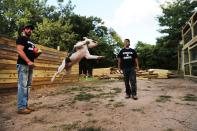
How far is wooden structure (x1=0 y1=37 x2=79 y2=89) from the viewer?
1060 cm

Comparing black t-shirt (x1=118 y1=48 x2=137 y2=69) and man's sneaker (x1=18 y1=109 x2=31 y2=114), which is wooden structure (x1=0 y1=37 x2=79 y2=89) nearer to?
man's sneaker (x1=18 y1=109 x2=31 y2=114)

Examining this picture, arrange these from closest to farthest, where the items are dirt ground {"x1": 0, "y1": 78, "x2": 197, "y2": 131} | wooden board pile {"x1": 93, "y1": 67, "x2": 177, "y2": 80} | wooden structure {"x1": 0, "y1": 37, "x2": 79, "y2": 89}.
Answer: dirt ground {"x1": 0, "y1": 78, "x2": 197, "y2": 131} < wooden structure {"x1": 0, "y1": 37, "x2": 79, "y2": 89} < wooden board pile {"x1": 93, "y1": 67, "x2": 177, "y2": 80}

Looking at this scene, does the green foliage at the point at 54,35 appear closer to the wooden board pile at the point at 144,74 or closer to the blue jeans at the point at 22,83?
the wooden board pile at the point at 144,74

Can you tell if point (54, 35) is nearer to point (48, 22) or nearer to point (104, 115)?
point (48, 22)

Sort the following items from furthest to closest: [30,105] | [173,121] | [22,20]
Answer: [22,20] < [30,105] < [173,121]

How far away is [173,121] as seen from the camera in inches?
255

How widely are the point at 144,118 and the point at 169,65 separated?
93.9 feet

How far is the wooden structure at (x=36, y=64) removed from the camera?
1060 centimetres

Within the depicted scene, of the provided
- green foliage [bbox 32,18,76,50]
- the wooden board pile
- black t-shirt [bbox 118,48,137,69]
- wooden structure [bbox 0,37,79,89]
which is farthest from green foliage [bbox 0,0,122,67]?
black t-shirt [bbox 118,48,137,69]

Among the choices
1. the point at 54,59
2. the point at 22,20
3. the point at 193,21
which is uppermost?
the point at 22,20

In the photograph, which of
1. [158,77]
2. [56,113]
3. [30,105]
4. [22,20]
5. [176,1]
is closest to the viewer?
[56,113]

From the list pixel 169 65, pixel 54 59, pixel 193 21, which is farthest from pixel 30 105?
pixel 169 65

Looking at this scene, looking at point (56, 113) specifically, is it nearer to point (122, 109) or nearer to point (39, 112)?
point (39, 112)

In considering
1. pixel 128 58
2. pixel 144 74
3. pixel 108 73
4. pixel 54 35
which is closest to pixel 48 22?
pixel 54 35
